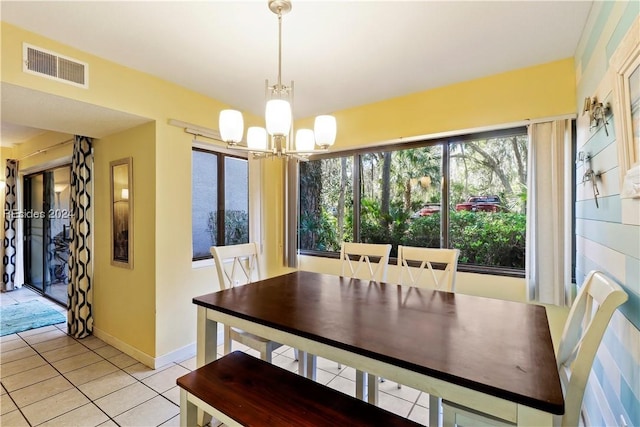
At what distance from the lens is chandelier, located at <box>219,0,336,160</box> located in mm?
Answer: 1541

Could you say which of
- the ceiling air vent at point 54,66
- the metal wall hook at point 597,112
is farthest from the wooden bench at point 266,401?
the ceiling air vent at point 54,66

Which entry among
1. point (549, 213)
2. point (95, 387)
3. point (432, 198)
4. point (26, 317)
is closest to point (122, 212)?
point (95, 387)

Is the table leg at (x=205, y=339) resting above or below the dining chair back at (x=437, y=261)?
below

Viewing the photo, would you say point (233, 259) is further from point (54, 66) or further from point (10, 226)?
point (10, 226)

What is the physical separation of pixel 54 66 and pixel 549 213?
3.72m

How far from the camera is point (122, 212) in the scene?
287 centimetres

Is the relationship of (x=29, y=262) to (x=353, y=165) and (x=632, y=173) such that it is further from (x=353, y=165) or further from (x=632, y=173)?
(x=632, y=173)

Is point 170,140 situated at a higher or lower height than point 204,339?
higher

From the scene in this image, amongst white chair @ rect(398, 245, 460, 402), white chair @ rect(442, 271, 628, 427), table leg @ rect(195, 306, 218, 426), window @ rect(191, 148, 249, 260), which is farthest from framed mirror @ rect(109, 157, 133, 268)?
white chair @ rect(442, 271, 628, 427)

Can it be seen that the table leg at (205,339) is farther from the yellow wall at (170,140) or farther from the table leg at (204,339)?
the yellow wall at (170,140)

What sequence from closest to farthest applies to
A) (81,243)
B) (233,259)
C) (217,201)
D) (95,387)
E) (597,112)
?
(597,112) < (95,387) < (233,259) < (81,243) < (217,201)

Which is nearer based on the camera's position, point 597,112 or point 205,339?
point 597,112

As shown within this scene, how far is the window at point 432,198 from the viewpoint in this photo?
2504 mm

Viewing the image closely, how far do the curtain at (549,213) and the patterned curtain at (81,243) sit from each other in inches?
167
